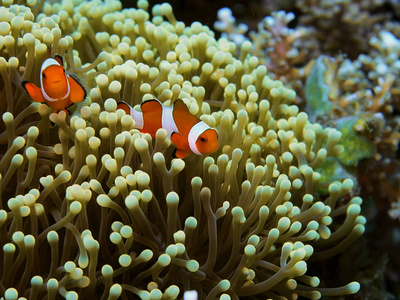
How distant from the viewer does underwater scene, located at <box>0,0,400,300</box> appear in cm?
138

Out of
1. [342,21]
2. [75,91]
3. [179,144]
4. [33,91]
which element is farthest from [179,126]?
[342,21]

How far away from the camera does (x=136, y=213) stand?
54.4 inches

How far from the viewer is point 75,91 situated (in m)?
1.51

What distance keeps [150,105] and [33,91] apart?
0.41m

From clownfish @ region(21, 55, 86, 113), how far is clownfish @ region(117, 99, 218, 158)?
167 mm

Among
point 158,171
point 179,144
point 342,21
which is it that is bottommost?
point 158,171

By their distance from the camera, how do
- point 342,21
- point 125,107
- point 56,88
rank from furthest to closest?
point 342,21 < point 125,107 < point 56,88

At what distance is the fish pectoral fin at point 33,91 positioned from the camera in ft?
4.90

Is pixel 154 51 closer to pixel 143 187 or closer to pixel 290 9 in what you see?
pixel 143 187

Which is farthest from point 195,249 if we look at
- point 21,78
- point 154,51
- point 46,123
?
point 154,51

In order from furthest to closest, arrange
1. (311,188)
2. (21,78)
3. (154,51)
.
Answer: (154,51), (311,188), (21,78)

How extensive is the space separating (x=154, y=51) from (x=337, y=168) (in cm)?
110

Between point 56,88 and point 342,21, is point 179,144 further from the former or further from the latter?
point 342,21

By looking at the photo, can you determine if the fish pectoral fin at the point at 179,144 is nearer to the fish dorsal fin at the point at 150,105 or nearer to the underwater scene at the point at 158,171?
the underwater scene at the point at 158,171
